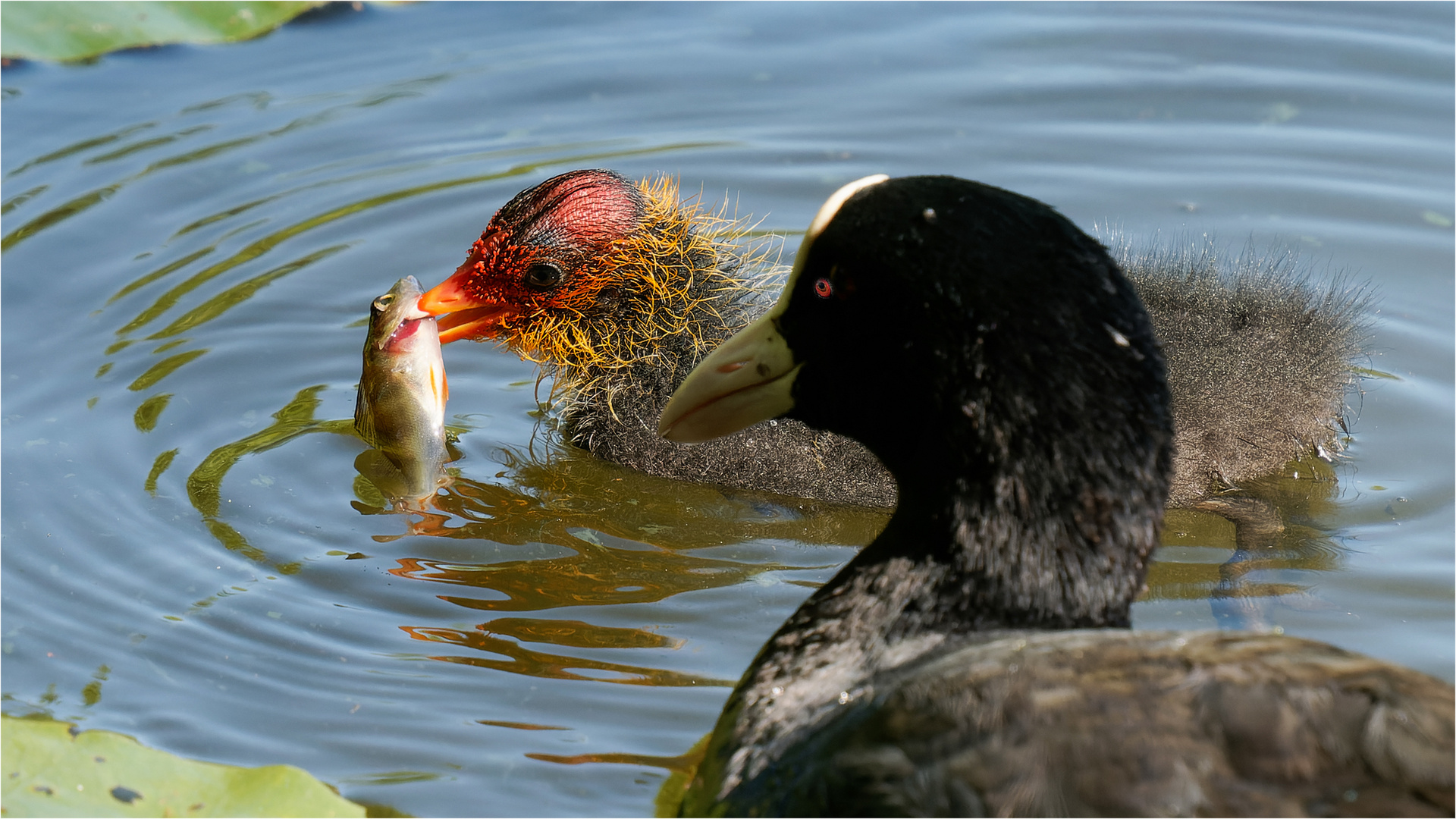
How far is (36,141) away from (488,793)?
526cm

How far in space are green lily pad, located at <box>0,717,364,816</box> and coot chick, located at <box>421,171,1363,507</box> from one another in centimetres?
179

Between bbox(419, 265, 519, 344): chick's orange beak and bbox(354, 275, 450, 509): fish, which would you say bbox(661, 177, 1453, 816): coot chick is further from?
bbox(419, 265, 519, 344): chick's orange beak

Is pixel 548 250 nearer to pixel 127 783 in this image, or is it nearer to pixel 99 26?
pixel 127 783

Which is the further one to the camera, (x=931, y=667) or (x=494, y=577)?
(x=494, y=577)

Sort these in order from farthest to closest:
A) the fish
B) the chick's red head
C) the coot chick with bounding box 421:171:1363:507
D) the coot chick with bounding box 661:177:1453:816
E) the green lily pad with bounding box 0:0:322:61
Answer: the green lily pad with bounding box 0:0:322:61 → the chick's red head → the fish → the coot chick with bounding box 421:171:1363:507 → the coot chick with bounding box 661:177:1453:816

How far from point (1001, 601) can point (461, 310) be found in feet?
8.76

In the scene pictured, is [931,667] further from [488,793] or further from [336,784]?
[336,784]

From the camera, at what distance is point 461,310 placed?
4.74 m

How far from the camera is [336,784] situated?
329cm

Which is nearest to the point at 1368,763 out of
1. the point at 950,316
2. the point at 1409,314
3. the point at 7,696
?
the point at 950,316

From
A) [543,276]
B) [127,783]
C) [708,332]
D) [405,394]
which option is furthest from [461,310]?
[127,783]

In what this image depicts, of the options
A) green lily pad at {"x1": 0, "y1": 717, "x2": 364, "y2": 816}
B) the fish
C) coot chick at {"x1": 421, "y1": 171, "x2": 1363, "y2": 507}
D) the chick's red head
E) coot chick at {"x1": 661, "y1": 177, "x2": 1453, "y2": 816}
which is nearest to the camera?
coot chick at {"x1": 661, "y1": 177, "x2": 1453, "y2": 816}

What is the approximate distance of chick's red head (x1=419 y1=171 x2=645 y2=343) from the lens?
459cm

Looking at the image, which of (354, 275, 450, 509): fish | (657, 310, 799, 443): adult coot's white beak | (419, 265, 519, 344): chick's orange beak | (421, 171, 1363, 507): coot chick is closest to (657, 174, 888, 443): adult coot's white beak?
(657, 310, 799, 443): adult coot's white beak
